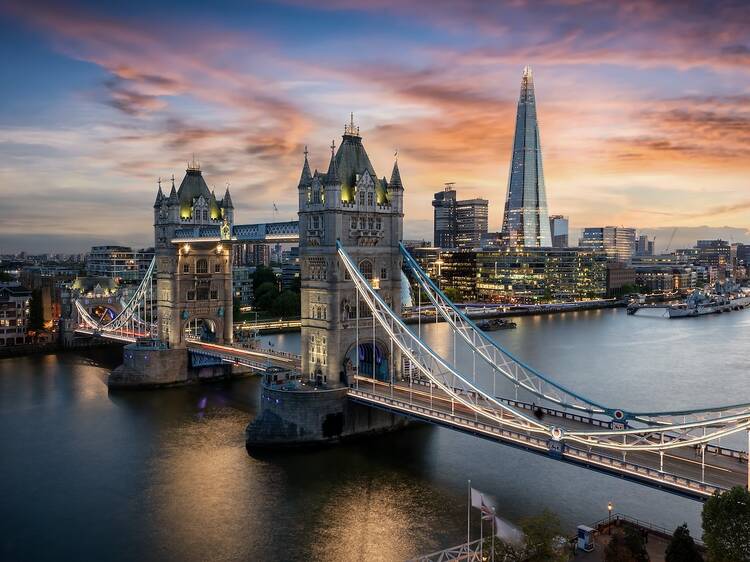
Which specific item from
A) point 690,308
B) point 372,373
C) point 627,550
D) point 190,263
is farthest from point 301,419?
point 690,308

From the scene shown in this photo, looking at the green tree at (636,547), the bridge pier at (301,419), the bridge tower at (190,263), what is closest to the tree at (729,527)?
the green tree at (636,547)

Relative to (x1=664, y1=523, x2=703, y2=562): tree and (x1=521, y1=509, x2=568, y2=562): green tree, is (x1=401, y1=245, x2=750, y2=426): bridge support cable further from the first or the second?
(x1=521, y1=509, x2=568, y2=562): green tree

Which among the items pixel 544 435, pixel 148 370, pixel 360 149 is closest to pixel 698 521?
pixel 544 435

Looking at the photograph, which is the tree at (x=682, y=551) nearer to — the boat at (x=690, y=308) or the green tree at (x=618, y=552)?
the green tree at (x=618, y=552)

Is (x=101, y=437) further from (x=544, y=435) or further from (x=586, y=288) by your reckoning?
(x=586, y=288)

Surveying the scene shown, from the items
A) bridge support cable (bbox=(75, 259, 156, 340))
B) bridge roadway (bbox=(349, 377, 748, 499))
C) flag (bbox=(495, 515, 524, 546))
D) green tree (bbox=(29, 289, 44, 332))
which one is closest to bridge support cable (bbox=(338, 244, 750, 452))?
bridge roadway (bbox=(349, 377, 748, 499))

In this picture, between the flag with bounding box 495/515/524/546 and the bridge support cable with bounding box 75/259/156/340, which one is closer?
the flag with bounding box 495/515/524/546

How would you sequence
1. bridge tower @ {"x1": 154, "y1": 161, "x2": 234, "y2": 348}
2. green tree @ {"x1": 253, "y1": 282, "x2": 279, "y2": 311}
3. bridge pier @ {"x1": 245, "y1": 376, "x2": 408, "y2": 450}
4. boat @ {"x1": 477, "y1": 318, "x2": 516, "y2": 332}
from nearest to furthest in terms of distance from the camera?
bridge pier @ {"x1": 245, "y1": 376, "x2": 408, "y2": 450} → bridge tower @ {"x1": 154, "y1": 161, "x2": 234, "y2": 348} → boat @ {"x1": 477, "y1": 318, "x2": 516, "y2": 332} → green tree @ {"x1": 253, "y1": 282, "x2": 279, "y2": 311}
